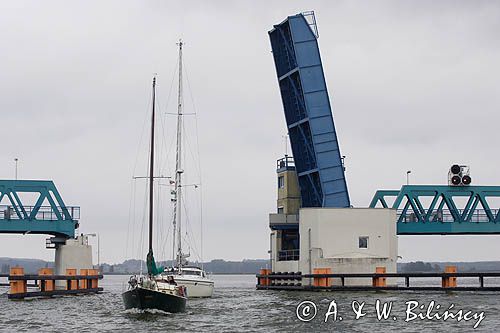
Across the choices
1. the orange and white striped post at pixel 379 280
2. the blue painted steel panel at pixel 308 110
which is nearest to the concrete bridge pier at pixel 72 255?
the blue painted steel panel at pixel 308 110

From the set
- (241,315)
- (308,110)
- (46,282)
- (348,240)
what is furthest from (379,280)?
(46,282)

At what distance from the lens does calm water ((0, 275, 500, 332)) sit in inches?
1559

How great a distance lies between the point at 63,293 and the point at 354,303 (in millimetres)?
19698

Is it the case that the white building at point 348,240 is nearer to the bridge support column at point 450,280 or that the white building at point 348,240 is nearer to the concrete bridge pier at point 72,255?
the bridge support column at point 450,280

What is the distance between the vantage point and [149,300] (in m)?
42.4

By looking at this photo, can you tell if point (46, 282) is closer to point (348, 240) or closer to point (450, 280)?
point (348, 240)

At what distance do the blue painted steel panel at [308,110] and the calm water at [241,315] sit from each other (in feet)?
27.8

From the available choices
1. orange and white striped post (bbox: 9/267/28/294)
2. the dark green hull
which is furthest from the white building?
the dark green hull

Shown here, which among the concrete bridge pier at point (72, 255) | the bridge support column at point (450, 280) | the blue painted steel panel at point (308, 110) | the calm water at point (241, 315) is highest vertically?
the blue painted steel panel at point (308, 110)

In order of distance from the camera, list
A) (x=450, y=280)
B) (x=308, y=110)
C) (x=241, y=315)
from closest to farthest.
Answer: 1. (x=241, y=315)
2. (x=450, y=280)
3. (x=308, y=110)

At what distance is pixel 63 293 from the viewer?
6284cm

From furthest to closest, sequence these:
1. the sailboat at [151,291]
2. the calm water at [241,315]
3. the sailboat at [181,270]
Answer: the sailboat at [181,270] → the sailboat at [151,291] → the calm water at [241,315]

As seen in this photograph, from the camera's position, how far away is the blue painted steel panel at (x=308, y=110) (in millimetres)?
64125

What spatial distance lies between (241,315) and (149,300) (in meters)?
5.23
